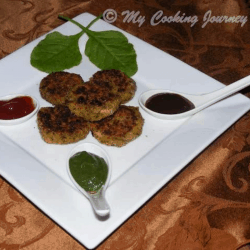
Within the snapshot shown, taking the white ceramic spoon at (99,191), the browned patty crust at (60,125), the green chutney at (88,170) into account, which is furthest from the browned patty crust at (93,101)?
the green chutney at (88,170)

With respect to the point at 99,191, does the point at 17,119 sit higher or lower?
lower

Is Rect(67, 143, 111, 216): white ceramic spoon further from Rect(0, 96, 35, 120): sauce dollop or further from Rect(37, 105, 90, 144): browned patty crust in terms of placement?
Rect(0, 96, 35, 120): sauce dollop

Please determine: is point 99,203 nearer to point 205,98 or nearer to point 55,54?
point 205,98

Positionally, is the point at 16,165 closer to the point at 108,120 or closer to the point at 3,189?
the point at 3,189

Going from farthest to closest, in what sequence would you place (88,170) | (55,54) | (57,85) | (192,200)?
(55,54) → (57,85) → (192,200) → (88,170)

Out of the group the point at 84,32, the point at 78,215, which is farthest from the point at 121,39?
the point at 78,215

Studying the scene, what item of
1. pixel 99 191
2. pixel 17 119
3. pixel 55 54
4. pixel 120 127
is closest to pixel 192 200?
pixel 99 191
